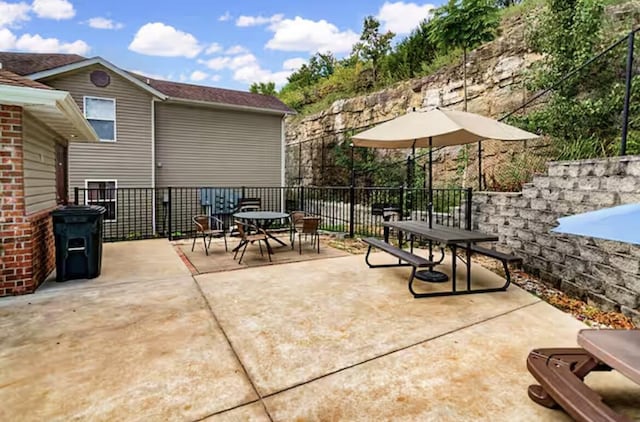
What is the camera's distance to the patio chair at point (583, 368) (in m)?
1.53

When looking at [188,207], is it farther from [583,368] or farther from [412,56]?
[583,368]

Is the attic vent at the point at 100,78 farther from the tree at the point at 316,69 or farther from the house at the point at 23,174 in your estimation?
the tree at the point at 316,69

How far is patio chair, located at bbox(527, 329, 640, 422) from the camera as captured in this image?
5.03ft

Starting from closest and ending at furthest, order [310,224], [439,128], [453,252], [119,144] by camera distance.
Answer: [439,128]
[453,252]
[310,224]
[119,144]

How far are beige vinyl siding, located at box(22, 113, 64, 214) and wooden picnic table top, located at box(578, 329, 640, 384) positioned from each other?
211 inches

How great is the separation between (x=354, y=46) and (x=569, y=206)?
1290 centimetres

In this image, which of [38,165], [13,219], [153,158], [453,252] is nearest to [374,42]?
[153,158]

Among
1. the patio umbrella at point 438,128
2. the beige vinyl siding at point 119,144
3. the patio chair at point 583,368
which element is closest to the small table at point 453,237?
the patio umbrella at point 438,128

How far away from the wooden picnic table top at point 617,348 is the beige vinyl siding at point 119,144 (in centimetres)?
1058

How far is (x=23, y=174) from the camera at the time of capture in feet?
12.5

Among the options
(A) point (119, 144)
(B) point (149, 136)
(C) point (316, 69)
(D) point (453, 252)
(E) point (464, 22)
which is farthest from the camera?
(C) point (316, 69)

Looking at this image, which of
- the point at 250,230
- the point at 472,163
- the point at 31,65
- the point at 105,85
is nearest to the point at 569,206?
the point at 472,163

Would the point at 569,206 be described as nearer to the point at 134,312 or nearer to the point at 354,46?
the point at 134,312

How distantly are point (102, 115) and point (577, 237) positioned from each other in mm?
10944
